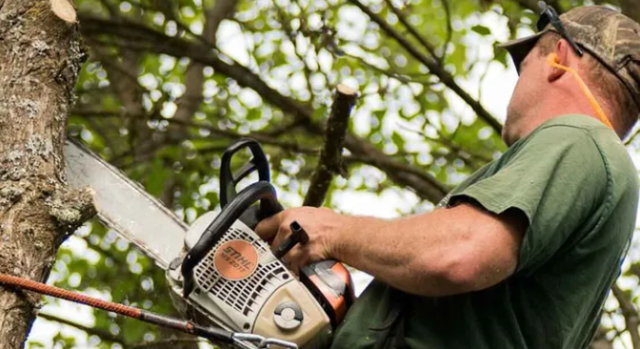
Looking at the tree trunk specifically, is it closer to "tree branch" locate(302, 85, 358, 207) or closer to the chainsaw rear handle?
the chainsaw rear handle

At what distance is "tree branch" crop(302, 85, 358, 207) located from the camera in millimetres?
3430

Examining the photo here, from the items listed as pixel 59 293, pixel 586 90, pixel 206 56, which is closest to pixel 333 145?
pixel 586 90

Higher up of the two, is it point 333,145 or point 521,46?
point 521,46

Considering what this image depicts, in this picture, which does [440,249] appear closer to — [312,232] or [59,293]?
[312,232]

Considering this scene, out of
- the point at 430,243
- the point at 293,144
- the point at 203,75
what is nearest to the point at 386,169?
the point at 293,144

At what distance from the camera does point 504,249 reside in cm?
217

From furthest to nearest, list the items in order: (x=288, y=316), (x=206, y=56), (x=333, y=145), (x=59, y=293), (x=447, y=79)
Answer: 1. (x=206, y=56)
2. (x=447, y=79)
3. (x=333, y=145)
4. (x=288, y=316)
5. (x=59, y=293)

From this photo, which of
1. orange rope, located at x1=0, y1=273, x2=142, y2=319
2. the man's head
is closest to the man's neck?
the man's head

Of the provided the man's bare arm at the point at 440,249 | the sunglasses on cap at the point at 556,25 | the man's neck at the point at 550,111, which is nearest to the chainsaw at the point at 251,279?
the man's bare arm at the point at 440,249

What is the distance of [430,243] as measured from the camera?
7.28 feet

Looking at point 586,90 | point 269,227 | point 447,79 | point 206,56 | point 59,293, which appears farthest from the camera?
point 206,56

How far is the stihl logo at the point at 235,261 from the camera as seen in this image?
2.43 meters

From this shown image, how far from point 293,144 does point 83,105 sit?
6.09 feet

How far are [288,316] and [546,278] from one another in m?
0.61
